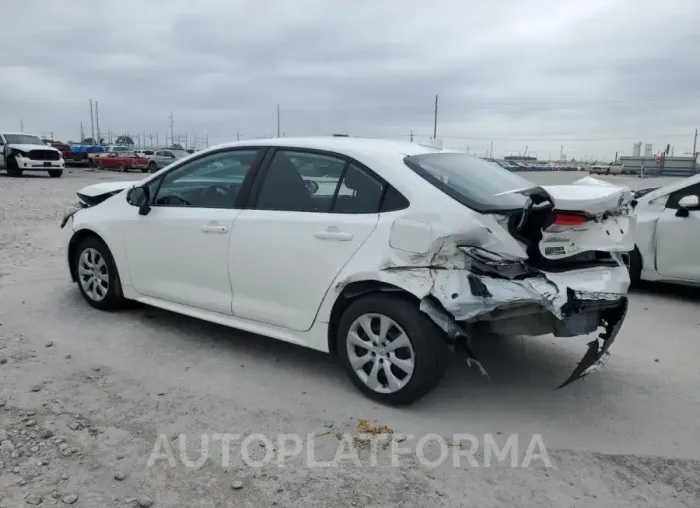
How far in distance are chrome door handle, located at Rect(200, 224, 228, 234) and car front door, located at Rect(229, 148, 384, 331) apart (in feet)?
0.31

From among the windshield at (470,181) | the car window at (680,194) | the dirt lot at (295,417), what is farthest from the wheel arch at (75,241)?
the car window at (680,194)

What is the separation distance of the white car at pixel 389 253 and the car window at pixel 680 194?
296 cm

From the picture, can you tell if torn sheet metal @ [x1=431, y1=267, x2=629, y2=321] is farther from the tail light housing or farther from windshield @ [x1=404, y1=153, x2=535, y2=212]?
windshield @ [x1=404, y1=153, x2=535, y2=212]

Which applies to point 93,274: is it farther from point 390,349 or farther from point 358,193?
point 390,349

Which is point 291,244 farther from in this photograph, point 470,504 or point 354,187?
point 470,504

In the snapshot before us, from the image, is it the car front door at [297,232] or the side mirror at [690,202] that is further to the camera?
the side mirror at [690,202]

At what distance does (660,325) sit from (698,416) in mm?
2074

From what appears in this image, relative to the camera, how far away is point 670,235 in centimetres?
651

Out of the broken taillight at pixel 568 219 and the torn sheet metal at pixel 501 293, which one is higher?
the broken taillight at pixel 568 219

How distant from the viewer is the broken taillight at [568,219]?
11.7ft

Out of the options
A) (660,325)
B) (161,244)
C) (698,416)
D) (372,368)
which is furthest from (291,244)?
(660,325)

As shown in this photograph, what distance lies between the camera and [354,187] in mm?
3902

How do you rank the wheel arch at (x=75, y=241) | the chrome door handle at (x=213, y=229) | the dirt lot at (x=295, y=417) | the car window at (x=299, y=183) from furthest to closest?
1. the wheel arch at (x=75, y=241)
2. the chrome door handle at (x=213, y=229)
3. the car window at (x=299, y=183)
4. the dirt lot at (x=295, y=417)

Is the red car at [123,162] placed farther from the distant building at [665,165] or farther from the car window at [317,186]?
the distant building at [665,165]
